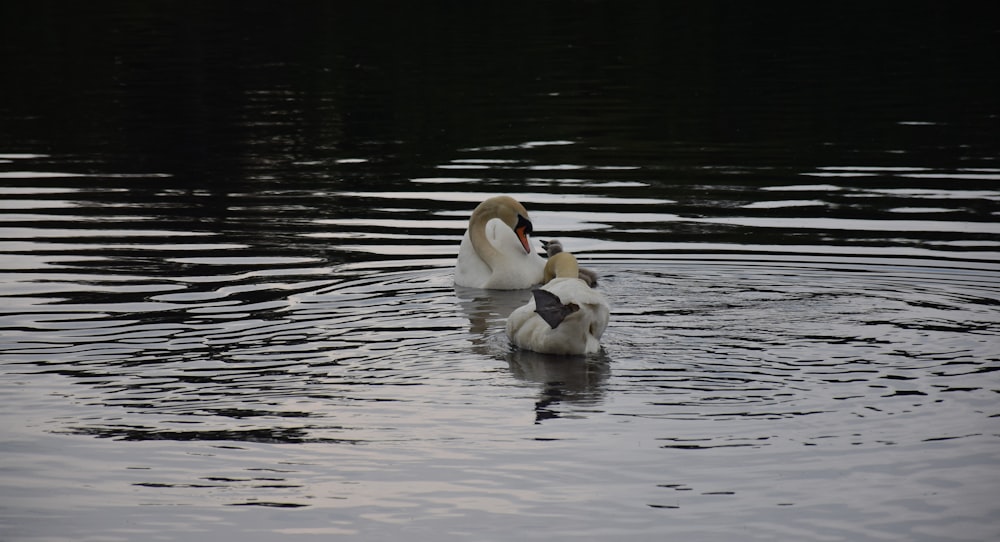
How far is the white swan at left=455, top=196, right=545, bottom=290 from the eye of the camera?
1413 centimetres

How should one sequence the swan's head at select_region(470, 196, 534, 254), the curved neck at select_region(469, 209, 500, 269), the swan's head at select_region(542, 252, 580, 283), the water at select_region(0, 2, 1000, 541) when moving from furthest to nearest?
the swan's head at select_region(470, 196, 534, 254)
the curved neck at select_region(469, 209, 500, 269)
the swan's head at select_region(542, 252, 580, 283)
the water at select_region(0, 2, 1000, 541)

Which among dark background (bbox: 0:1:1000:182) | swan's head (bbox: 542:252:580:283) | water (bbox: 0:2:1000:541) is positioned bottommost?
water (bbox: 0:2:1000:541)

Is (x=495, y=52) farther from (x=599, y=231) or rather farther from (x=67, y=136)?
(x=599, y=231)

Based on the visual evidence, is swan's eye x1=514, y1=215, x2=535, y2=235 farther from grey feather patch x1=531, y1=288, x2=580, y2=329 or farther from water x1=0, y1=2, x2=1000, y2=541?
grey feather patch x1=531, y1=288, x2=580, y2=329

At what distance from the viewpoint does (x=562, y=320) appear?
10766 mm

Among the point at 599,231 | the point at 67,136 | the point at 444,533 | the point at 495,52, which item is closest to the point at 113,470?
the point at 444,533

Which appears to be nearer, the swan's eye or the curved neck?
the curved neck

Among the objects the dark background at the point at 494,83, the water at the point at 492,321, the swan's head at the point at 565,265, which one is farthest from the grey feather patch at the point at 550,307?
the dark background at the point at 494,83

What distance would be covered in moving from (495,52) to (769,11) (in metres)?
14.1

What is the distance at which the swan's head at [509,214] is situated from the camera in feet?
48.0

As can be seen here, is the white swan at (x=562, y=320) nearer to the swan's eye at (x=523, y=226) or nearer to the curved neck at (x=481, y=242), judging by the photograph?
the curved neck at (x=481, y=242)

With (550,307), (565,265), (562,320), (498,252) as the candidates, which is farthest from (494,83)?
(550,307)

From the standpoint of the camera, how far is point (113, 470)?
28.6 feet

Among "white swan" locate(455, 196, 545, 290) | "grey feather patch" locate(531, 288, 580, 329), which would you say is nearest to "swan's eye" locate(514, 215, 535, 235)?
"white swan" locate(455, 196, 545, 290)
